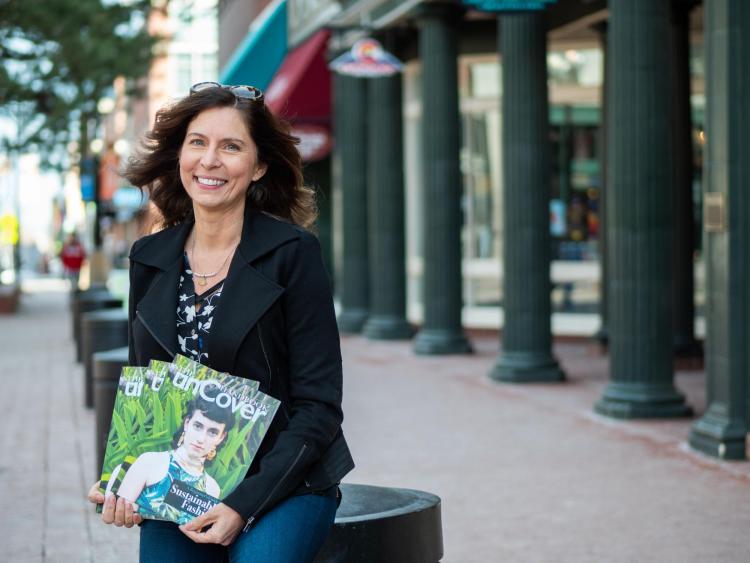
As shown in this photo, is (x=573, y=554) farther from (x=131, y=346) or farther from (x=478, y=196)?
(x=478, y=196)

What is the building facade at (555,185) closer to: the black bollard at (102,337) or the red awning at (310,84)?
the red awning at (310,84)

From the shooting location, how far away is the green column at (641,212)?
35.7 ft

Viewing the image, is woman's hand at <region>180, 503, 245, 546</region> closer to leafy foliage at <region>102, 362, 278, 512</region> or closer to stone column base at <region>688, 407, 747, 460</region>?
leafy foliage at <region>102, 362, 278, 512</region>

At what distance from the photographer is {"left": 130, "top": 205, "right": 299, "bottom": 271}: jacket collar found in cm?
315

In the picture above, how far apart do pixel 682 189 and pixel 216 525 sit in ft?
44.1

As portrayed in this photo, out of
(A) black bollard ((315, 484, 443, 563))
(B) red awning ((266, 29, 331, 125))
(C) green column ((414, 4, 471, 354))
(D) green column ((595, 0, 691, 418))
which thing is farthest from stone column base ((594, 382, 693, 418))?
(B) red awning ((266, 29, 331, 125))

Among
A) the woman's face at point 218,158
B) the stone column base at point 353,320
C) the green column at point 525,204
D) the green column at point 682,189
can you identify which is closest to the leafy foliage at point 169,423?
the woman's face at point 218,158

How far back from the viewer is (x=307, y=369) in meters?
3.08

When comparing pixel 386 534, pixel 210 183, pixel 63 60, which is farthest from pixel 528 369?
pixel 63 60

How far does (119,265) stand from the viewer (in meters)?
73.4

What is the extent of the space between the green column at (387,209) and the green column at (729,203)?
10.00 meters

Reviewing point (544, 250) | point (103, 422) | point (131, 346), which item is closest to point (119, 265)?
point (544, 250)

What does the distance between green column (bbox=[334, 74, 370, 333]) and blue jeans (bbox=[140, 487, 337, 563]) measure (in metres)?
17.4

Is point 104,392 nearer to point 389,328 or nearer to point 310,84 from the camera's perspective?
point 389,328
